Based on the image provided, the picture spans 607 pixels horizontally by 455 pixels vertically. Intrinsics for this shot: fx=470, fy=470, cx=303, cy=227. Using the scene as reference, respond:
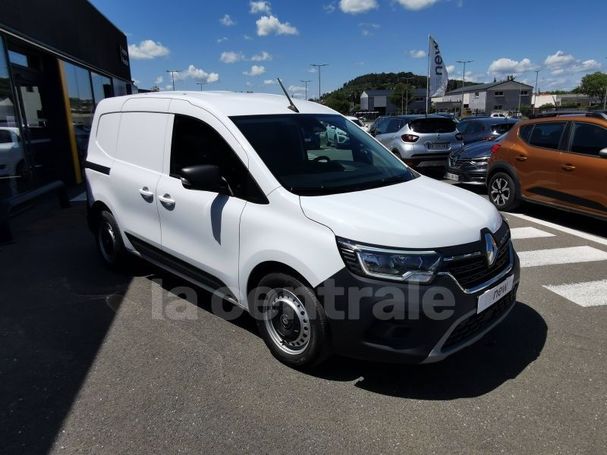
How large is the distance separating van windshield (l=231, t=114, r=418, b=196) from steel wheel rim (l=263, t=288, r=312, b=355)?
713mm

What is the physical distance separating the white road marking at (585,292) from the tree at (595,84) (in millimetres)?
111813

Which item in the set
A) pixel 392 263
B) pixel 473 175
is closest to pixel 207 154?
pixel 392 263

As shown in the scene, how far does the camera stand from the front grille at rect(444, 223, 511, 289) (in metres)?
2.79

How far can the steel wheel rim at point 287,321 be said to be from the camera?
306 cm

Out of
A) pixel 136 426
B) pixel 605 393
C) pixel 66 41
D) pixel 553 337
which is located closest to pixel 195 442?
pixel 136 426

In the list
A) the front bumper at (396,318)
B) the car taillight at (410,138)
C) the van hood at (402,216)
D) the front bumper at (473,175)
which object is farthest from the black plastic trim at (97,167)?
the car taillight at (410,138)

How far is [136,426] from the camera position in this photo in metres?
2.72

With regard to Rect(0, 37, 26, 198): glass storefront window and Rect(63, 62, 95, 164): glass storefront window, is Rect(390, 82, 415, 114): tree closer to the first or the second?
Rect(63, 62, 95, 164): glass storefront window

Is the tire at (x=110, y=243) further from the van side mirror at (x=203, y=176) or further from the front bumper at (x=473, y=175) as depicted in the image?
the front bumper at (x=473, y=175)

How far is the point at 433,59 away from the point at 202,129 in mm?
20749

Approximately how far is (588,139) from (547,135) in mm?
770

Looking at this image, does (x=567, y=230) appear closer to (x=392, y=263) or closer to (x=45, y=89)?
(x=392, y=263)

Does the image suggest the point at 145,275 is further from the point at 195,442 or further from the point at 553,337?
the point at 553,337

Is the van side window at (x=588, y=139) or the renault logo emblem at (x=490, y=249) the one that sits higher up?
the van side window at (x=588, y=139)
